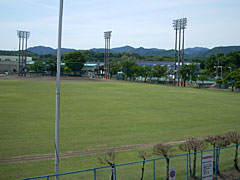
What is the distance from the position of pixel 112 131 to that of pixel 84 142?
4115 millimetres

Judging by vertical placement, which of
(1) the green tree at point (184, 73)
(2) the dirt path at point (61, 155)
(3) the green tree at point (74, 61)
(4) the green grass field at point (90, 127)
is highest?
(3) the green tree at point (74, 61)

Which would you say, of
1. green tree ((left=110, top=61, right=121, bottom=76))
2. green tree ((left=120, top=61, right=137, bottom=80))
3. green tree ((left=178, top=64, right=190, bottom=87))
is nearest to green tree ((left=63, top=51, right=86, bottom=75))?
green tree ((left=110, top=61, right=121, bottom=76))

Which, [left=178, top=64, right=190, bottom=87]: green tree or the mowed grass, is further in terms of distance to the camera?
[left=178, top=64, right=190, bottom=87]: green tree

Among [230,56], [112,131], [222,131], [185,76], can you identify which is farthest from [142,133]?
[230,56]

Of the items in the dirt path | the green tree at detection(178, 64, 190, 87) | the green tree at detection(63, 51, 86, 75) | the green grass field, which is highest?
the green tree at detection(63, 51, 86, 75)

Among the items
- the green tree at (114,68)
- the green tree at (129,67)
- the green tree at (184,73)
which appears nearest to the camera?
the green tree at (184,73)

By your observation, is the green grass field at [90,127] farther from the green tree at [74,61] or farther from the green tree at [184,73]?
the green tree at [74,61]

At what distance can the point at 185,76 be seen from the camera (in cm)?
8606

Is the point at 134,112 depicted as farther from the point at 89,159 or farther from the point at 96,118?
the point at 89,159

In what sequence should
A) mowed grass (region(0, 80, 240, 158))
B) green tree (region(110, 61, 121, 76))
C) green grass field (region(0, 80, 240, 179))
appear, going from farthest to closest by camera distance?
green tree (region(110, 61, 121, 76))
mowed grass (region(0, 80, 240, 158))
green grass field (region(0, 80, 240, 179))

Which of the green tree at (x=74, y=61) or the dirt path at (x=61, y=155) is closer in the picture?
the dirt path at (x=61, y=155)

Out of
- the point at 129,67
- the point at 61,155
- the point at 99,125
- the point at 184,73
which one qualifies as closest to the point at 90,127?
the point at 99,125

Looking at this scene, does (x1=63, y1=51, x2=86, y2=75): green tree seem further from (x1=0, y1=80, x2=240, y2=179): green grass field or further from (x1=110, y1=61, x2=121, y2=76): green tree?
(x1=0, y1=80, x2=240, y2=179): green grass field

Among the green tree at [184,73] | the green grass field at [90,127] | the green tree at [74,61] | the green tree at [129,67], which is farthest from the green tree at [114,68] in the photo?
the green grass field at [90,127]
